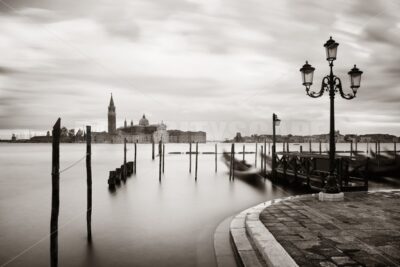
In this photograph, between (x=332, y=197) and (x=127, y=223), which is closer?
(x=332, y=197)

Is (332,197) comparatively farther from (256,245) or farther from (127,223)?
(127,223)

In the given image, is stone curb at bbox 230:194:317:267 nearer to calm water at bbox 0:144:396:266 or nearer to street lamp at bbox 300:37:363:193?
calm water at bbox 0:144:396:266

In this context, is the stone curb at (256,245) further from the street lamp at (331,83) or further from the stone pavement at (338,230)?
the street lamp at (331,83)

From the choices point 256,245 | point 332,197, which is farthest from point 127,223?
point 332,197

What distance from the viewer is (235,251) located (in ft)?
18.7

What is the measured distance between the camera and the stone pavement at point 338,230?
451 cm

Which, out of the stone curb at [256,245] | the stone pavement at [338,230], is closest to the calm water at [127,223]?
the stone curb at [256,245]

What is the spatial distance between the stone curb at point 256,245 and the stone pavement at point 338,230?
0.15 m

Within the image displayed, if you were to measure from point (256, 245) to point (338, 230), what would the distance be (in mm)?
1590

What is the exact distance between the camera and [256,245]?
17.6 feet

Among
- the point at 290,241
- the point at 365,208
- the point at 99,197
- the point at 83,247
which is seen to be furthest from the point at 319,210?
the point at 99,197

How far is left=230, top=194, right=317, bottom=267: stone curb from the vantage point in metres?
4.41

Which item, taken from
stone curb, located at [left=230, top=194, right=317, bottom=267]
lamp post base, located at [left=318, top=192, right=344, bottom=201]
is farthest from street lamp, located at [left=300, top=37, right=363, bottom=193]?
stone curb, located at [left=230, top=194, right=317, bottom=267]

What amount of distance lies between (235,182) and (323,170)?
315 inches
